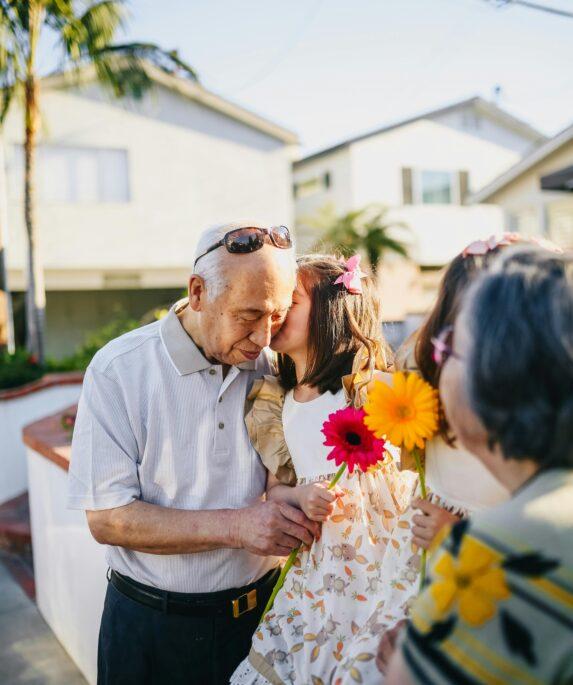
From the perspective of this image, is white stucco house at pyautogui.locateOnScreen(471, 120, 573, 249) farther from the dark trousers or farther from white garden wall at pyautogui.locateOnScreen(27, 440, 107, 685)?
the dark trousers

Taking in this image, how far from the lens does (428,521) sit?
5.45 ft

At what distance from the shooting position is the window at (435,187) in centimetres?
2364

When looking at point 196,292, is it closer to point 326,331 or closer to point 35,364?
point 326,331

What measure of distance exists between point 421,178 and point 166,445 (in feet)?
75.1

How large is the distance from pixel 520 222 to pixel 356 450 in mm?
18718

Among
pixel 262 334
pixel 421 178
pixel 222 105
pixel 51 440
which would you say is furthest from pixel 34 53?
pixel 421 178

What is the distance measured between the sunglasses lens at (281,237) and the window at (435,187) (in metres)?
22.3

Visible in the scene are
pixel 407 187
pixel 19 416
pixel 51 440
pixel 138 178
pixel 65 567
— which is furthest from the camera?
pixel 407 187

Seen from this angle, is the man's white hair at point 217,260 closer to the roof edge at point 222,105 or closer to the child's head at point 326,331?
the child's head at point 326,331

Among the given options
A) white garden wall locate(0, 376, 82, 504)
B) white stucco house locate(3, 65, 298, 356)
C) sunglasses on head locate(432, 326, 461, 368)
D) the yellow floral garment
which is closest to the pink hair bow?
sunglasses on head locate(432, 326, 461, 368)

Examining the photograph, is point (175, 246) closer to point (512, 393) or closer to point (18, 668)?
point (18, 668)

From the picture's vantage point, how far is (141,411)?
2.20 m

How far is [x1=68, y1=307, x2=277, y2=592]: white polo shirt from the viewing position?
7.04ft

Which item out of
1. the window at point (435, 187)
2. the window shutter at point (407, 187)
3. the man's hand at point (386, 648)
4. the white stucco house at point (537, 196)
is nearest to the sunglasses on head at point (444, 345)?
the man's hand at point (386, 648)
